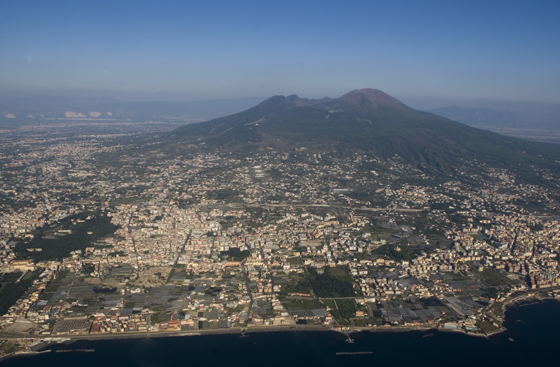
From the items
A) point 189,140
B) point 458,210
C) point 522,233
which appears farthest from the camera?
point 189,140

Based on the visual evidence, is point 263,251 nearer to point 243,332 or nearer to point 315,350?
point 243,332

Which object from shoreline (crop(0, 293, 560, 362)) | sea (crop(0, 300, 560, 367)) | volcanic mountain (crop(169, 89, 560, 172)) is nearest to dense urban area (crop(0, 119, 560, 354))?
shoreline (crop(0, 293, 560, 362))

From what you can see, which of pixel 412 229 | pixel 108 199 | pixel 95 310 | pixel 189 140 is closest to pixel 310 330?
pixel 95 310

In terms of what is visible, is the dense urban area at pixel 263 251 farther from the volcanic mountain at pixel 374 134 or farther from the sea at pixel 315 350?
the volcanic mountain at pixel 374 134

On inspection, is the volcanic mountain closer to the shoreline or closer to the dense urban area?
the dense urban area

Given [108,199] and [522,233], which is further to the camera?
[108,199]

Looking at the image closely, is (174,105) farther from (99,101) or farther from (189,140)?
(189,140)

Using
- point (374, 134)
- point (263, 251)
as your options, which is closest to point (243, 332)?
point (263, 251)
